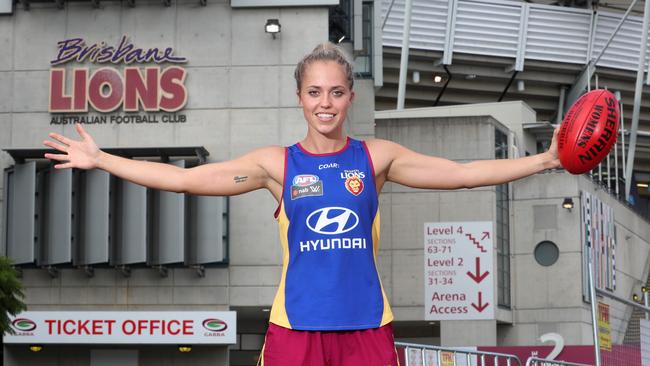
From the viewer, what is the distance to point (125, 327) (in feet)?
96.9

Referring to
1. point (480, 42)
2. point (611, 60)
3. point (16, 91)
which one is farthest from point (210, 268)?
point (611, 60)

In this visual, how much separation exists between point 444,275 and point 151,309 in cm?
1142

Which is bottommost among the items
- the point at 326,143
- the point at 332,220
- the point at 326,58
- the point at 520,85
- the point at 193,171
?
the point at 332,220

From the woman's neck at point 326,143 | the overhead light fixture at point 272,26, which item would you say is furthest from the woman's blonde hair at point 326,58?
the overhead light fixture at point 272,26

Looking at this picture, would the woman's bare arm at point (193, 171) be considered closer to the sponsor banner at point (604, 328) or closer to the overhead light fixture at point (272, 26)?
the sponsor banner at point (604, 328)

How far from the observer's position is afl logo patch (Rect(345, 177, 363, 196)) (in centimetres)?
582

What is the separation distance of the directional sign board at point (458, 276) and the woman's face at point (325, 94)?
32.8 meters

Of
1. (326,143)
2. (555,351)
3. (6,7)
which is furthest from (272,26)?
Answer: (326,143)

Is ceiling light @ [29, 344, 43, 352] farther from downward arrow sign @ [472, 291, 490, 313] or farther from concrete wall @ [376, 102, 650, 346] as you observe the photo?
downward arrow sign @ [472, 291, 490, 313]

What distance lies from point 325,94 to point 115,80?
2547 centimetres

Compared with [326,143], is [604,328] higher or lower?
lower

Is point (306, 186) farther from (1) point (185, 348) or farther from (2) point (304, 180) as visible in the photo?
(1) point (185, 348)

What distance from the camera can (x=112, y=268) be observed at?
30547 mm

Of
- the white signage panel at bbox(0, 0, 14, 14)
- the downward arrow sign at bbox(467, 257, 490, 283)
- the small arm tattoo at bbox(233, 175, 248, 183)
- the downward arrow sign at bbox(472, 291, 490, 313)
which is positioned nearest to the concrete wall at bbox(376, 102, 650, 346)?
the downward arrow sign at bbox(472, 291, 490, 313)
